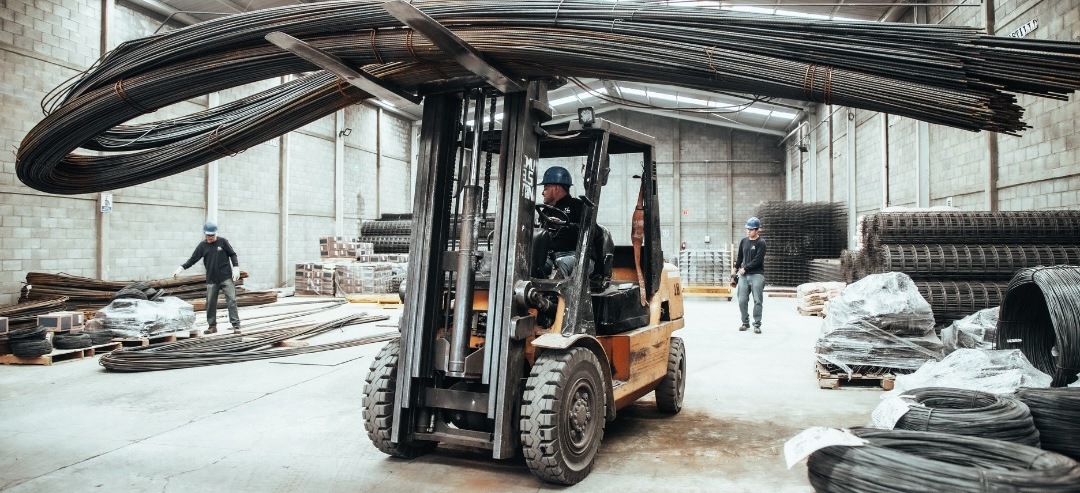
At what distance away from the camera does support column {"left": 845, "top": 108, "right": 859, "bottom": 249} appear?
17.9 meters

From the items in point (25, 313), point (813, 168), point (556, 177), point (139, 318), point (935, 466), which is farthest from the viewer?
point (813, 168)

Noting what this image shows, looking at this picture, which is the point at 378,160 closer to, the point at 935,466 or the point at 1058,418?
the point at 1058,418

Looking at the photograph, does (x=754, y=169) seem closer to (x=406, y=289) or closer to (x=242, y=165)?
(x=242, y=165)

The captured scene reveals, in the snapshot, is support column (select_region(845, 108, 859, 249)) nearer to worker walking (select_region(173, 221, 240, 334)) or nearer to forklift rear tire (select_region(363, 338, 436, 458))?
worker walking (select_region(173, 221, 240, 334))

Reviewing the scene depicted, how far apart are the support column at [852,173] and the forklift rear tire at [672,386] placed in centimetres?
1433

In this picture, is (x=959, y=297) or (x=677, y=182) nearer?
(x=959, y=297)

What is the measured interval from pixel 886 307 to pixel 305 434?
5.34m

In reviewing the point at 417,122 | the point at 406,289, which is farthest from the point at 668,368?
the point at 417,122

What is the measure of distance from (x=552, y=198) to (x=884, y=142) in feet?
43.8

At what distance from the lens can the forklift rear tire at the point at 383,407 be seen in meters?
3.87

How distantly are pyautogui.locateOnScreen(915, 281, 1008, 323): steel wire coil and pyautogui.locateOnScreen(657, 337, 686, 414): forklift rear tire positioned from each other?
435 centimetres

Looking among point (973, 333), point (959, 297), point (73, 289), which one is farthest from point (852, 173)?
point (73, 289)

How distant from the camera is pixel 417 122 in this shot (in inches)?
973

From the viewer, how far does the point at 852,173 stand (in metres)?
18.0
